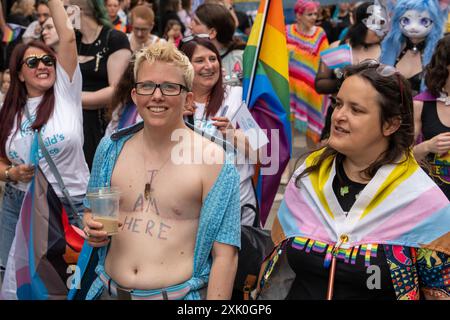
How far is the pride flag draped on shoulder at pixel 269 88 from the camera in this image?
5.02 metres

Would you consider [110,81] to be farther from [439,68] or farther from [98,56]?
[439,68]

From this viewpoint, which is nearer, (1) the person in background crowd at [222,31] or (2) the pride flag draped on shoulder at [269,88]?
(2) the pride flag draped on shoulder at [269,88]

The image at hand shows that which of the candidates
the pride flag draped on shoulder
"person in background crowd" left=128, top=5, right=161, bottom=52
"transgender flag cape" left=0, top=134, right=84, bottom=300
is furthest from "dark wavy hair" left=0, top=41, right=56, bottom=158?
"person in background crowd" left=128, top=5, right=161, bottom=52

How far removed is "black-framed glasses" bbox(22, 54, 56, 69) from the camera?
4801 mm

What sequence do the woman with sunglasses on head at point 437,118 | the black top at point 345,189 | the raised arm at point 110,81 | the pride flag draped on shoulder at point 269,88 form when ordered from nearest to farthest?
the black top at point 345,189
the woman with sunglasses on head at point 437,118
the pride flag draped on shoulder at point 269,88
the raised arm at point 110,81

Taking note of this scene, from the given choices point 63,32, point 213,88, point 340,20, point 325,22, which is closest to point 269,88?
point 213,88

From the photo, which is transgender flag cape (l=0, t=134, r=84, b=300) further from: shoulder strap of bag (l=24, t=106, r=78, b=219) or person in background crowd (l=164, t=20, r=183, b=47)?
person in background crowd (l=164, t=20, r=183, b=47)

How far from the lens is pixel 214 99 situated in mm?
4715

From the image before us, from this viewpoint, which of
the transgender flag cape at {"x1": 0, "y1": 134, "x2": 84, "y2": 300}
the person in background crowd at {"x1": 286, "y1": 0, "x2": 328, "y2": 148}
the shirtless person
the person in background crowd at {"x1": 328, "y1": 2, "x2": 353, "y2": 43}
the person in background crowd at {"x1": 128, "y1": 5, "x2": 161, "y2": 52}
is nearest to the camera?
the shirtless person

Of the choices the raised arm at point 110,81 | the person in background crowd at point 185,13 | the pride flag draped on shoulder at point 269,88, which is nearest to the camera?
the pride flag draped on shoulder at point 269,88

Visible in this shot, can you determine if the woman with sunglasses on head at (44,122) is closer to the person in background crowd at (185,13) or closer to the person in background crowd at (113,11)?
the person in background crowd at (113,11)

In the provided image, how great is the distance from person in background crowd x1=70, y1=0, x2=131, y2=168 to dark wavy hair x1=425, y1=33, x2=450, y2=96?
2.49 m

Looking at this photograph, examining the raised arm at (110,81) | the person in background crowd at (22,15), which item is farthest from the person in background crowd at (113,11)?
the raised arm at (110,81)

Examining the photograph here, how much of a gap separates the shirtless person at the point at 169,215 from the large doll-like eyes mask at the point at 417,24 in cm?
314
